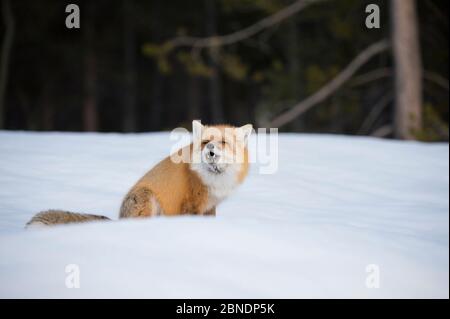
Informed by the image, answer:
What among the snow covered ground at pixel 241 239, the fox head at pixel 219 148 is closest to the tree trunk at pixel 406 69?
the snow covered ground at pixel 241 239

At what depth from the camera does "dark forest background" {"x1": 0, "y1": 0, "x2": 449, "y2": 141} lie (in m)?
16.1

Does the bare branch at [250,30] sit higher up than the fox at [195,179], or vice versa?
the bare branch at [250,30]

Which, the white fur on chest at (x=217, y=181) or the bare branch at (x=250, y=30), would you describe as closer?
the white fur on chest at (x=217, y=181)

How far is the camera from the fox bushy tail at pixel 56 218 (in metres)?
4.48

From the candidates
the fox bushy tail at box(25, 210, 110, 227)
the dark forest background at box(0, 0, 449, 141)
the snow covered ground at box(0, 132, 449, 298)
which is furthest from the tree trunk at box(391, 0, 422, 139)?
the fox bushy tail at box(25, 210, 110, 227)

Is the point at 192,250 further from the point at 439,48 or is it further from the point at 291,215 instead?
the point at 439,48

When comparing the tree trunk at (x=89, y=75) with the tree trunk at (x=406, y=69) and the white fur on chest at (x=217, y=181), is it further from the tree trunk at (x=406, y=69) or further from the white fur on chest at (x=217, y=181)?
the white fur on chest at (x=217, y=181)

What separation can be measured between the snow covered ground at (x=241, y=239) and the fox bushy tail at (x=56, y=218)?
6.8 inches

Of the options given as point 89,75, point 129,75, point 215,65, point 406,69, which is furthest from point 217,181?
point 129,75

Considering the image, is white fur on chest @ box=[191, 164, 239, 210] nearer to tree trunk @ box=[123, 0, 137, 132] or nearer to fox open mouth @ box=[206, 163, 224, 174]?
fox open mouth @ box=[206, 163, 224, 174]

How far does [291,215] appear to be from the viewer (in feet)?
18.9

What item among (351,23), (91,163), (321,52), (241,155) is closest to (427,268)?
(241,155)

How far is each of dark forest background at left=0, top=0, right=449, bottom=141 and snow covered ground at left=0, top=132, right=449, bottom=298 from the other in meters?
6.88

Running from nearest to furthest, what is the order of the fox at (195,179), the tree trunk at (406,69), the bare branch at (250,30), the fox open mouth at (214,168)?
the fox at (195,179)
the fox open mouth at (214,168)
the tree trunk at (406,69)
the bare branch at (250,30)
